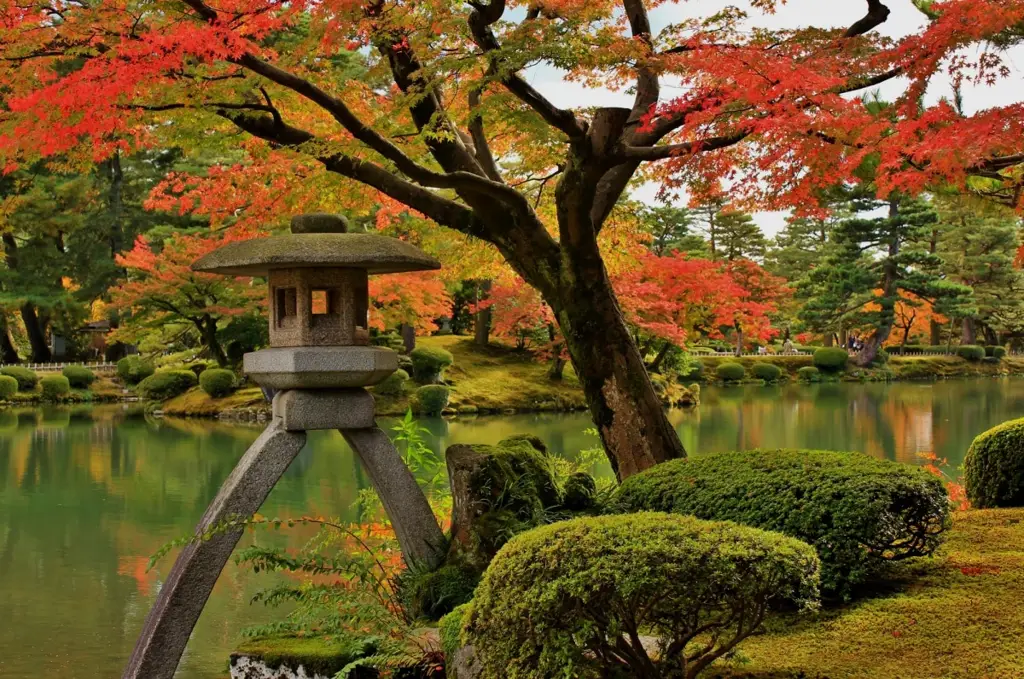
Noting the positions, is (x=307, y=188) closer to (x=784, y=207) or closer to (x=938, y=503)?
(x=784, y=207)

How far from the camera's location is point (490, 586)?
9.75 feet

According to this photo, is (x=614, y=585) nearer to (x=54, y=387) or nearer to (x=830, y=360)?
(x=54, y=387)

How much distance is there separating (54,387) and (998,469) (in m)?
20.2

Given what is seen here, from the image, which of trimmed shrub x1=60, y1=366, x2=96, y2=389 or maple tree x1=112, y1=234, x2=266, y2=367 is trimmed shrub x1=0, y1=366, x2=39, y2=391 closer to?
trimmed shrub x1=60, y1=366, x2=96, y2=389

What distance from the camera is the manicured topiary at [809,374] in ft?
96.4

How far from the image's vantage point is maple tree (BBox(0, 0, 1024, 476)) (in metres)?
4.94

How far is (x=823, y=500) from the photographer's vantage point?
13.3ft

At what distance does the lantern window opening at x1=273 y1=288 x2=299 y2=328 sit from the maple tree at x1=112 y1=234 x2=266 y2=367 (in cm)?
1241

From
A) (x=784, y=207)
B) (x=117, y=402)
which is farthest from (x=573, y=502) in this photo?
(x=117, y=402)

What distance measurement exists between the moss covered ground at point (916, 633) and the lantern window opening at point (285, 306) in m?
2.73

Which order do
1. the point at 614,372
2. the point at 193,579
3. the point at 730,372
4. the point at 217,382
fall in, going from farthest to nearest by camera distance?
the point at 730,372 < the point at 217,382 < the point at 614,372 < the point at 193,579

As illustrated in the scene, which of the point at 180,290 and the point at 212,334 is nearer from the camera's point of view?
the point at 180,290

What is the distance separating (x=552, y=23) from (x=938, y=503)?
3.36 metres

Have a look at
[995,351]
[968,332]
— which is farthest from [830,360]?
[995,351]
